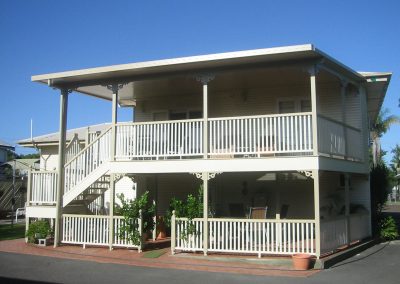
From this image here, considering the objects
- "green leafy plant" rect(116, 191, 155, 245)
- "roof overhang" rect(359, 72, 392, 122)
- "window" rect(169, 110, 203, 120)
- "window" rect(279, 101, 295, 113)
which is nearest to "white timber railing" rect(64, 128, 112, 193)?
"green leafy plant" rect(116, 191, 155, 245)

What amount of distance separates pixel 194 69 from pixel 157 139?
8.28ft

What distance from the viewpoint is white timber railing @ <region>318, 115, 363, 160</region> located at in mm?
12991

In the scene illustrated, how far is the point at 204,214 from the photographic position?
518 inches

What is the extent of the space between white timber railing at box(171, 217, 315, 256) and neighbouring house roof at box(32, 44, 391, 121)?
15.1ft

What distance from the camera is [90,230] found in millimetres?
14797

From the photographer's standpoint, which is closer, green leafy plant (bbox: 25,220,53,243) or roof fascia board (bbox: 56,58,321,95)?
roof fascia board (bbox: 56,58,321,95)

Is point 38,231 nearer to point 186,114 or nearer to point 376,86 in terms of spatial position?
point 186,114

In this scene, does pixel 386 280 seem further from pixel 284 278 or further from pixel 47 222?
pixel 47 222

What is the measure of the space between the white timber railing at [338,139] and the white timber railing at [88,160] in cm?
699

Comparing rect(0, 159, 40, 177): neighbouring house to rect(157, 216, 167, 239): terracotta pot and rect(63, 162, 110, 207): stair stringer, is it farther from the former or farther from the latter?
rect(157, 216, 167, 239): terracotta pot

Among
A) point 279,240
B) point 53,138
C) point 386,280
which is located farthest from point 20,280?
point 53,138

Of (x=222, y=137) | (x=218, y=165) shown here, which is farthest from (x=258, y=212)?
(x=222, y=137)

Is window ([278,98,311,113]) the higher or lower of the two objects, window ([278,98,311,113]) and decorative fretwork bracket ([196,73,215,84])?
the lower

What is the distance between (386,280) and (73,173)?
34.8 feet
